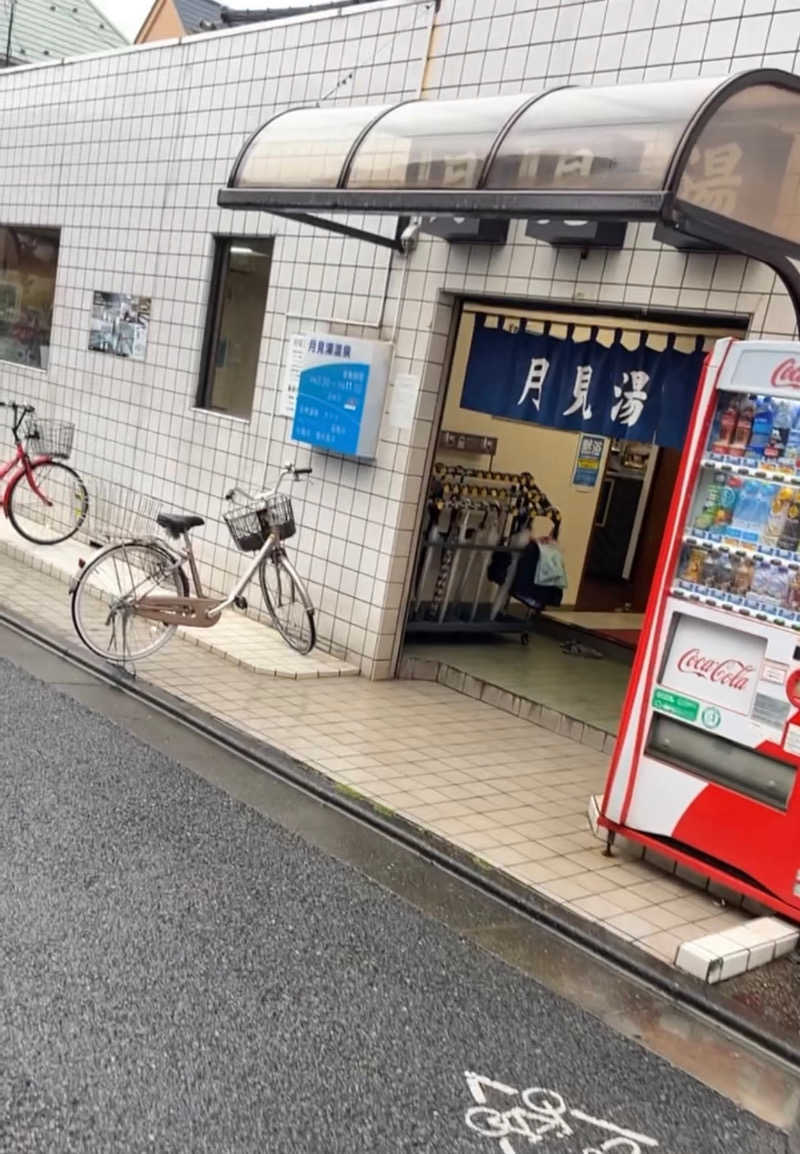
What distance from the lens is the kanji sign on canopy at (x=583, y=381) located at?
23.6ft

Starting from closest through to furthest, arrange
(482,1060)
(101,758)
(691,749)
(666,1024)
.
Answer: (482,1060) → (666,1024) → (691,749) → (101,758)

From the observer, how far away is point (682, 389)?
7.15 m

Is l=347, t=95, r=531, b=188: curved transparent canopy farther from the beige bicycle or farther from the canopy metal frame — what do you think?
the beige bicycle

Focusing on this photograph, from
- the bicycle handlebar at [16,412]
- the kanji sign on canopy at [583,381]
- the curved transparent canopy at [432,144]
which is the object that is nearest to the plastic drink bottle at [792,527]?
the kanji sign on canopy at [583,381]

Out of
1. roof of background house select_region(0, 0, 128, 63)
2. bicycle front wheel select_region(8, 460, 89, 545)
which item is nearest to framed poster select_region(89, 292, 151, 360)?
bicycle front wheel select_region(8, 460, 89, 545)

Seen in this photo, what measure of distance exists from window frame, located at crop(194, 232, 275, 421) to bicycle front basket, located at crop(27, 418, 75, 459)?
179 cm

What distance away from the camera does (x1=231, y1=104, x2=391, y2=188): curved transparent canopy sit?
22.0 ft

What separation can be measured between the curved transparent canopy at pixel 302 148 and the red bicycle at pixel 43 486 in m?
4.95

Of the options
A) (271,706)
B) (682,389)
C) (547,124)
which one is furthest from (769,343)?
(271,706)

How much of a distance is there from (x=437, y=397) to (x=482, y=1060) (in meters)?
5.44

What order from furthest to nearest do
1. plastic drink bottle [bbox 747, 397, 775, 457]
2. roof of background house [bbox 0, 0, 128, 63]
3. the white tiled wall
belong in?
roof of background house [bbox 0, 0, 128, 63]
the white tiled wall
plastic drink bottle [bbox 747, 397, 775, 457]

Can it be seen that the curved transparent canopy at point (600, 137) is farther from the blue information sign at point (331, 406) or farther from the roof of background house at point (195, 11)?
the roof of background house at point (195, 11)

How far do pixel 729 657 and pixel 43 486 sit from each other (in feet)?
29.3

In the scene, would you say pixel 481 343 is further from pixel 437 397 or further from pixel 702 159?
pixel 702 159
